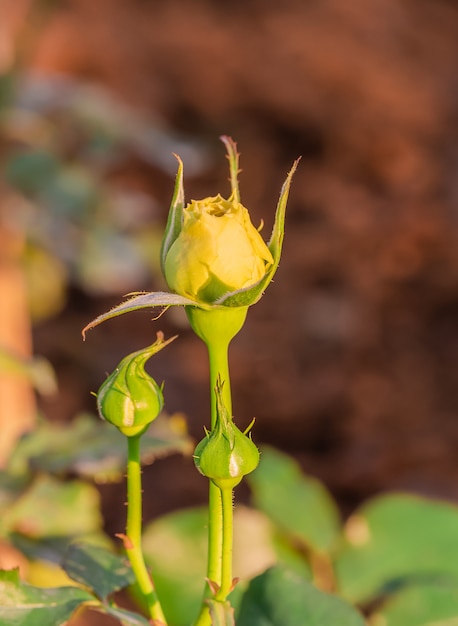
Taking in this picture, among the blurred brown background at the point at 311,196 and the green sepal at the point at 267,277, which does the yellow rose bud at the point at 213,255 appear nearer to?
the green sepal at the point at 267,277

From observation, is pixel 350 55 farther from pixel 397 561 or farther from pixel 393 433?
pixel 397 561

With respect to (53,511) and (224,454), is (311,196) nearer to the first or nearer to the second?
(53,511)

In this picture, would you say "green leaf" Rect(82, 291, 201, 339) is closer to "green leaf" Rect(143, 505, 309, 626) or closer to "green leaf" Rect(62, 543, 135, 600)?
"green leaf" Rect(62, 543, 135, 600)

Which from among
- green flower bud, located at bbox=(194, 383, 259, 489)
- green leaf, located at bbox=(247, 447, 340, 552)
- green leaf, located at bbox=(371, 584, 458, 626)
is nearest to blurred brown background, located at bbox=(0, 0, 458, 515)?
green leaf, located at bbox=(247, 447, 340, 552)

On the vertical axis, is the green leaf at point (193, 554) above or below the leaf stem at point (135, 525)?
above

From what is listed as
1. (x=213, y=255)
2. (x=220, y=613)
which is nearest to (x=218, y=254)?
(x=213, y=255)

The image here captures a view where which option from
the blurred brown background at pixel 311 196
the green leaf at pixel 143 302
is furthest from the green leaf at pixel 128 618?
the blurred brown background at pixel 311 196

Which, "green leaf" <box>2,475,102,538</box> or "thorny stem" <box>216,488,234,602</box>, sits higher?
"green leaf" <box>2,475,102,538</box>
